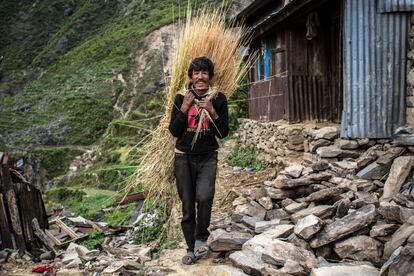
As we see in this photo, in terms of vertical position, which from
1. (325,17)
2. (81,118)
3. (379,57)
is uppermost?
(325,17)

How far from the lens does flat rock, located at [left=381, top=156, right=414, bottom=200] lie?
426cm

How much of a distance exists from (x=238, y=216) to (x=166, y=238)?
895mm

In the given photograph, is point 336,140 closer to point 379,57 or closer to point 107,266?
point 379,57

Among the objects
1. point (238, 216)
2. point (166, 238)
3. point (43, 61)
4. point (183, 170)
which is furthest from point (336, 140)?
point (43, 61)

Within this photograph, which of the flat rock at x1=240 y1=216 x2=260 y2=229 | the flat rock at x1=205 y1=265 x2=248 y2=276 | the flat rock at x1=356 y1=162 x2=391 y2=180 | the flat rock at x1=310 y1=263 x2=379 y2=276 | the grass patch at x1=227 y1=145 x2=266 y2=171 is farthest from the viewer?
the grass patch at x1=227 y1=145 x2=266 y2=171

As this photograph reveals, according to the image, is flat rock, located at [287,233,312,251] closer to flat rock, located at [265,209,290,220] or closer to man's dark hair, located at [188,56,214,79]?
flat rock, located at [265,209,290,220]

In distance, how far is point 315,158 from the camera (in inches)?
225

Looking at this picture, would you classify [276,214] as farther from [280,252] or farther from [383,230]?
[383,230]

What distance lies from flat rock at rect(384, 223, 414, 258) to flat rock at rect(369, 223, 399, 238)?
79 mm

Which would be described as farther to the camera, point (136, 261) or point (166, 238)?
point (166, 238)

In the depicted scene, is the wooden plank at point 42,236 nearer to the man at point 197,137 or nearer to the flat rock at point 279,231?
the man at point 197,137

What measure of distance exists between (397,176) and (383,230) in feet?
4.70

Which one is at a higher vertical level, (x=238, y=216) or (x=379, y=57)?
(x=379, y=57)

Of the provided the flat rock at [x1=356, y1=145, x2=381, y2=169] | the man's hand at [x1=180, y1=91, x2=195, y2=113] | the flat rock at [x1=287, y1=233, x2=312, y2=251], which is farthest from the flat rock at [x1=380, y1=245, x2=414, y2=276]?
the flat rock at [x1=356, y1=145, x2=381, y2=169]
